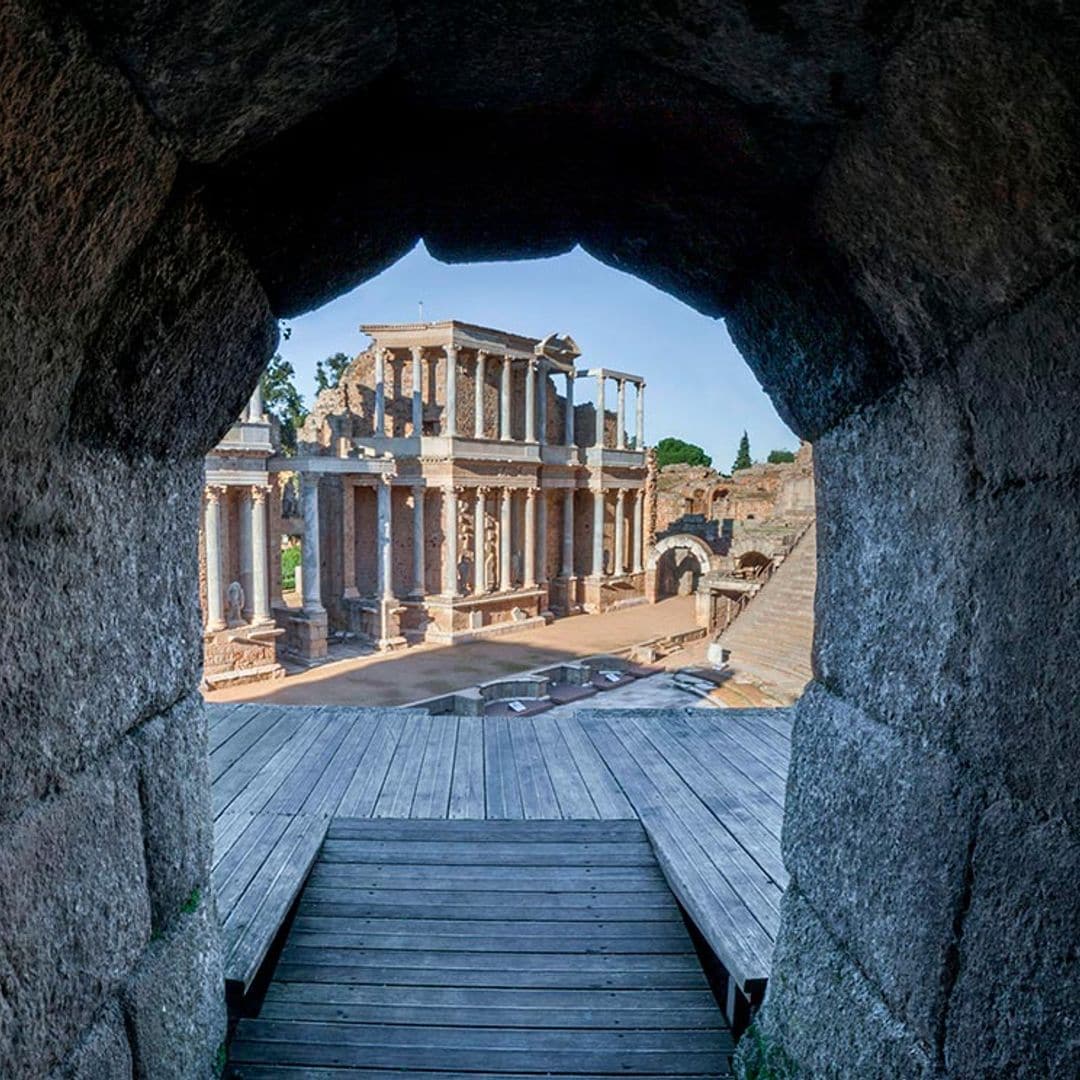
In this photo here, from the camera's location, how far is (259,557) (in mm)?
16359

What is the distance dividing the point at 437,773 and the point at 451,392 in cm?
1815

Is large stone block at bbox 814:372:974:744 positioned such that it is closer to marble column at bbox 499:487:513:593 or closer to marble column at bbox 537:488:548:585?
marble column at bbox 499:487:513:593

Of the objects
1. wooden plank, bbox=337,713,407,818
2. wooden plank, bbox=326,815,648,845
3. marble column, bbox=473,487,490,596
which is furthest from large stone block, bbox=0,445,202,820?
marble column, bbox=473,487,490,596

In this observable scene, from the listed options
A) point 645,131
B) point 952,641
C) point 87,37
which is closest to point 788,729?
point 952,641

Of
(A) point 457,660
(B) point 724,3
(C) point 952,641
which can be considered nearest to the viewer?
(B) point 724,3

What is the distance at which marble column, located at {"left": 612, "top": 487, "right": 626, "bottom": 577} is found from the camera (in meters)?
28.3

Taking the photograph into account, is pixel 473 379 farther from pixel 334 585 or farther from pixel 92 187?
pixel 92 187

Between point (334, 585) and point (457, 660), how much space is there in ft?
18.9

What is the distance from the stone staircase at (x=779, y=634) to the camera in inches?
559

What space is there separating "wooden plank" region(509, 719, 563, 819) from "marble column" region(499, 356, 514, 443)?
768 inches

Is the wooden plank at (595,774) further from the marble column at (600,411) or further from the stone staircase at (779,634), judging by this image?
the marble column at (600,411)

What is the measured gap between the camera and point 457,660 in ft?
59.2

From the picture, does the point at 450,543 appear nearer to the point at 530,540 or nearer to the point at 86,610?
the point at 530,540

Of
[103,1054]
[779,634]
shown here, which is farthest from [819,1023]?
[779,634]
